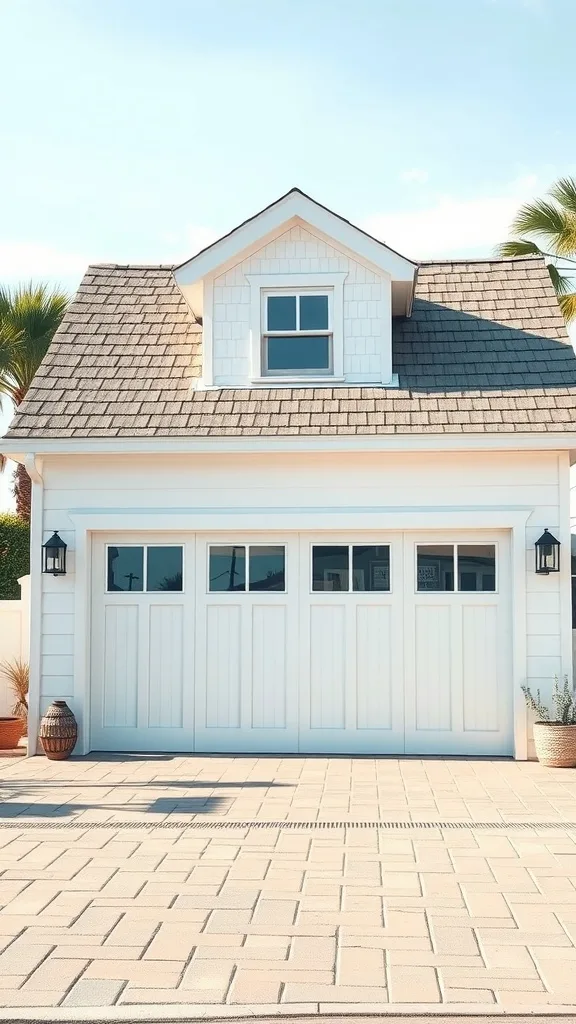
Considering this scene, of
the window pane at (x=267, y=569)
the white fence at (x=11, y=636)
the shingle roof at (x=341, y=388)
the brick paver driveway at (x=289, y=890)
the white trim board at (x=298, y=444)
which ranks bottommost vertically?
the brick paver driveway at (x=289, y=890)

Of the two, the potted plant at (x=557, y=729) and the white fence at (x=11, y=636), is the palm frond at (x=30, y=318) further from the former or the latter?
the potted plant at (x=557, y=729)

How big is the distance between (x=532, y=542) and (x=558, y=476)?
2.40 ft

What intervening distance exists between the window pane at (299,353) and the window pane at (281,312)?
14 centimetres

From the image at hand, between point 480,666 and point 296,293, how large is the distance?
4.59m

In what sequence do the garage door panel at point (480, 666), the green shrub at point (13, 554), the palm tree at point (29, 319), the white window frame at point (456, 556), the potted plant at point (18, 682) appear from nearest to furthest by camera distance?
the garage door panel at point (480, 666)
the white window frame at point (456, 556)
the potted plant at point (18, 682)
the palm tree at point (29, 319)
the green shrub at point (13, 554)

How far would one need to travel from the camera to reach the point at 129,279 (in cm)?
1350

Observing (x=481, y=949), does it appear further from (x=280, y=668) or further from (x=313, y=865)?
(x=280, y=668)

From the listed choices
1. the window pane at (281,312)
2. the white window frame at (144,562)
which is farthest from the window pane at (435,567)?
the window pane at (281,312)

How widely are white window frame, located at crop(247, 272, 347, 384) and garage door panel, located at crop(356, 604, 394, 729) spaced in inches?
104

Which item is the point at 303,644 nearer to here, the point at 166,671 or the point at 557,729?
the point at 166,671

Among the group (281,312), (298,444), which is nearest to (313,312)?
(281,312)

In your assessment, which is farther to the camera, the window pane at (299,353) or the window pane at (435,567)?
the window pane at (299,353)

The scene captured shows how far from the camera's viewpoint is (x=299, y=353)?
11680 millimetres

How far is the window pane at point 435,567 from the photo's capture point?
35.8 feet
